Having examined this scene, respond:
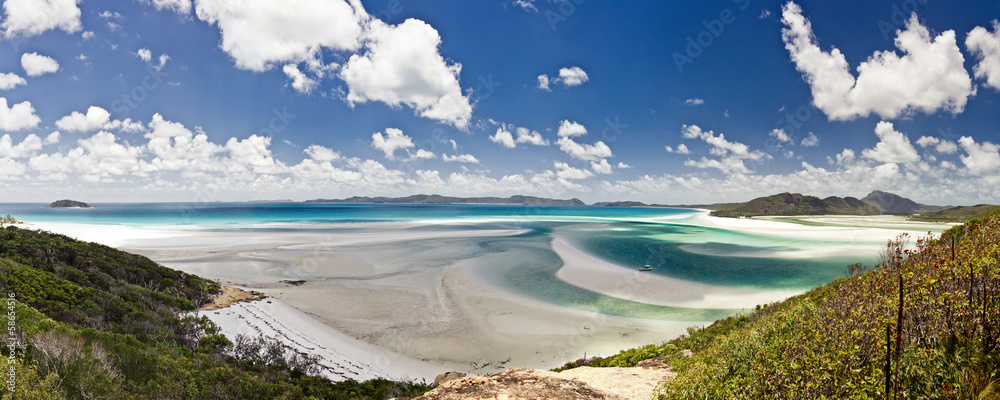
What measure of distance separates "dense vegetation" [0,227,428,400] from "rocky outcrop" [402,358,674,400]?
541 centimetres

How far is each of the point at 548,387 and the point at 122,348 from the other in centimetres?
1209

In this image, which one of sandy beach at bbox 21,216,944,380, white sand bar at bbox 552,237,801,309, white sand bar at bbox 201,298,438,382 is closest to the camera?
white sand bar at bbox 201,298,438,382

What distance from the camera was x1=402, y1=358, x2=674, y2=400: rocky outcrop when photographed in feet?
21.1

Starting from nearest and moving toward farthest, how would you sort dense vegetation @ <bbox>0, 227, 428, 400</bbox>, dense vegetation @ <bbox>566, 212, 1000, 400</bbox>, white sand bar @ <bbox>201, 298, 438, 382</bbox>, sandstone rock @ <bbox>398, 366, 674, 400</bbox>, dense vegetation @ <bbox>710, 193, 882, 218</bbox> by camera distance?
1. dense vegetation @ <bbox>566, 212, 1000, 400</bbox>
2. sandstone rock @ <bbox>398, 366, 674, 400</bbox>
3. dense vegetation @ <bbox>0, 227, 428, 400</bbox>
4. white sand bar @ <bbox>201, 298, 438, 382</bbox>
5. dense vegetation @ <bbox>710, 193, 882, 218</bbox>

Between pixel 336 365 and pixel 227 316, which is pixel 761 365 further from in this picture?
pixel 227 316

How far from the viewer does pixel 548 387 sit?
6.90m

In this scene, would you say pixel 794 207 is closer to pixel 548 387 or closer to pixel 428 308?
pixel 428 308

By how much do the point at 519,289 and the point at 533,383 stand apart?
18.1m

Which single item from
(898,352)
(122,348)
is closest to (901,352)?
(898,352)

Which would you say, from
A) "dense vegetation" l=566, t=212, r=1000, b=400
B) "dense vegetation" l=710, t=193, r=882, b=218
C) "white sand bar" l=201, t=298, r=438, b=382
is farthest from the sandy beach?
"dense vegetation" l=710, t=193, r=882, b=218

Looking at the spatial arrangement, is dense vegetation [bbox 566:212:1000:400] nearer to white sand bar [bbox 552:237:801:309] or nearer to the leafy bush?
the leafy bush

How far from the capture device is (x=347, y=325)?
1802cm

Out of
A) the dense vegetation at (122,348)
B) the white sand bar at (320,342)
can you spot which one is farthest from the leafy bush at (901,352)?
the white sand bar at (320,342)

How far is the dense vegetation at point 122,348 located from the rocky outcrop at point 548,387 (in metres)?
5.41
